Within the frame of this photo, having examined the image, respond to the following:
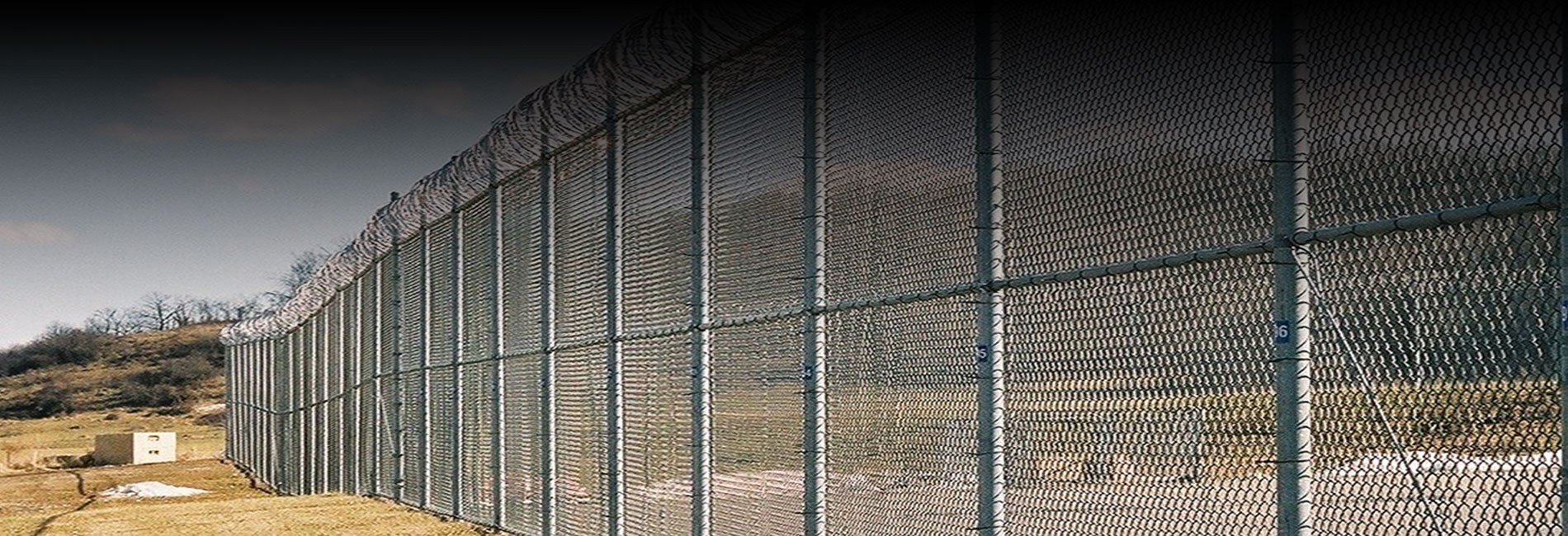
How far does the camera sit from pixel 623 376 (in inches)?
396

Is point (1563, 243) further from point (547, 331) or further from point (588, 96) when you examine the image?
point (547, 331)

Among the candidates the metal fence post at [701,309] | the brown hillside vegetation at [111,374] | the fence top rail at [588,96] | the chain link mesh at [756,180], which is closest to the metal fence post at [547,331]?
the fence top rail at [588,96]

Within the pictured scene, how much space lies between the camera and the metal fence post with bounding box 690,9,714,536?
845cm

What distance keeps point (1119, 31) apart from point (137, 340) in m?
99.0

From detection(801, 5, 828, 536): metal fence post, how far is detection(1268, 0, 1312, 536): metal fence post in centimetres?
278

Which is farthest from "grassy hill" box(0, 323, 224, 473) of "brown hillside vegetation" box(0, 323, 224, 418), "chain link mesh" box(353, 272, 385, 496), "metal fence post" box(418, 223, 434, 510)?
"metal fence post" box(418, 223, 434, 510)

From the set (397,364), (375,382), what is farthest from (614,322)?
(375,382)

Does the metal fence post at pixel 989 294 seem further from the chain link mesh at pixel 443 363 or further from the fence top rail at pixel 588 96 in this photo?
the chain link mesh at pixel 443 363

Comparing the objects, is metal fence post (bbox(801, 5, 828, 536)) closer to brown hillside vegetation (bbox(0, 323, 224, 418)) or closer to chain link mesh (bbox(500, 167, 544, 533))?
chain link mesh (bbox(500, 167, 544, 533))

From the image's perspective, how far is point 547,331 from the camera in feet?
38.0

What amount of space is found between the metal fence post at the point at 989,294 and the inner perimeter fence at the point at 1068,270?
12mm

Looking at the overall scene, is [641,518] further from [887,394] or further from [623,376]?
[887,394]

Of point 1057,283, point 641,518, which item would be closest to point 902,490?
point 1057,283

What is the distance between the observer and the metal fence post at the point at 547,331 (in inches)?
454
